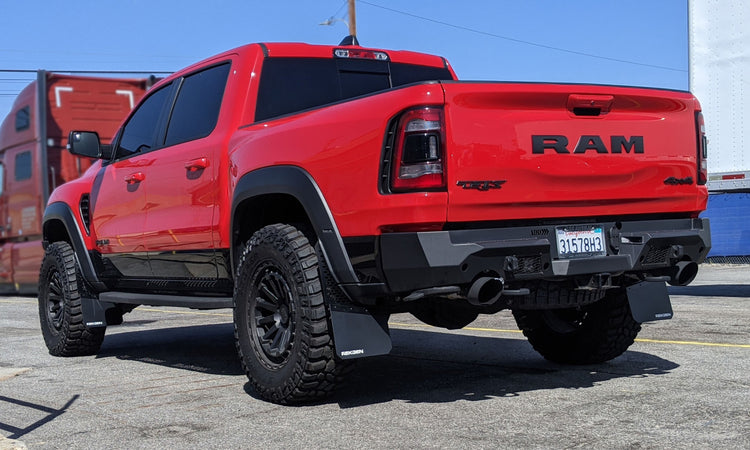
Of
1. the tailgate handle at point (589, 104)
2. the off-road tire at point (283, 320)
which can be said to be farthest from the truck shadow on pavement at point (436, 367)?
the tailgate handle at point (589, 104)

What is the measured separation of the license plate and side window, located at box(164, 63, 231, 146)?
2443 mm

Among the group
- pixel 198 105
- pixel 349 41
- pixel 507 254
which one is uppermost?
pixel 349 41

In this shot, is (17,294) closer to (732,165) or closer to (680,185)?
(732,165)

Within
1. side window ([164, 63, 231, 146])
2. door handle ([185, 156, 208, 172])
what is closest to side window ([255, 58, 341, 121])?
side window ([164, 63, 231, 146])

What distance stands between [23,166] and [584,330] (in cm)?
1354

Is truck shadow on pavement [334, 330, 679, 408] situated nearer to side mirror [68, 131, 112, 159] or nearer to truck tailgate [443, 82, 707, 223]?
truck tailgate [443, 82, 707, 223]

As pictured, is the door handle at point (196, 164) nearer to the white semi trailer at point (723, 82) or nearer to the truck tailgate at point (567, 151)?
the truck tailgate at point (567, 151)

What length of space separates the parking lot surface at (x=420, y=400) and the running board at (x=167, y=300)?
19.5 inches

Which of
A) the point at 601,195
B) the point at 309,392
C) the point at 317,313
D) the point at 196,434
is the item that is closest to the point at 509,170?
the point at 601,195

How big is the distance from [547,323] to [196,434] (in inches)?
104

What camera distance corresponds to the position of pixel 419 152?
4375mm

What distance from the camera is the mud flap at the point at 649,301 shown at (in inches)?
209

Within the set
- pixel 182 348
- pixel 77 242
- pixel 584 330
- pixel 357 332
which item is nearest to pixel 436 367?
pixel 584 330

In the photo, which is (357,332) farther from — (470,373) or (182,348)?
(182,348)
